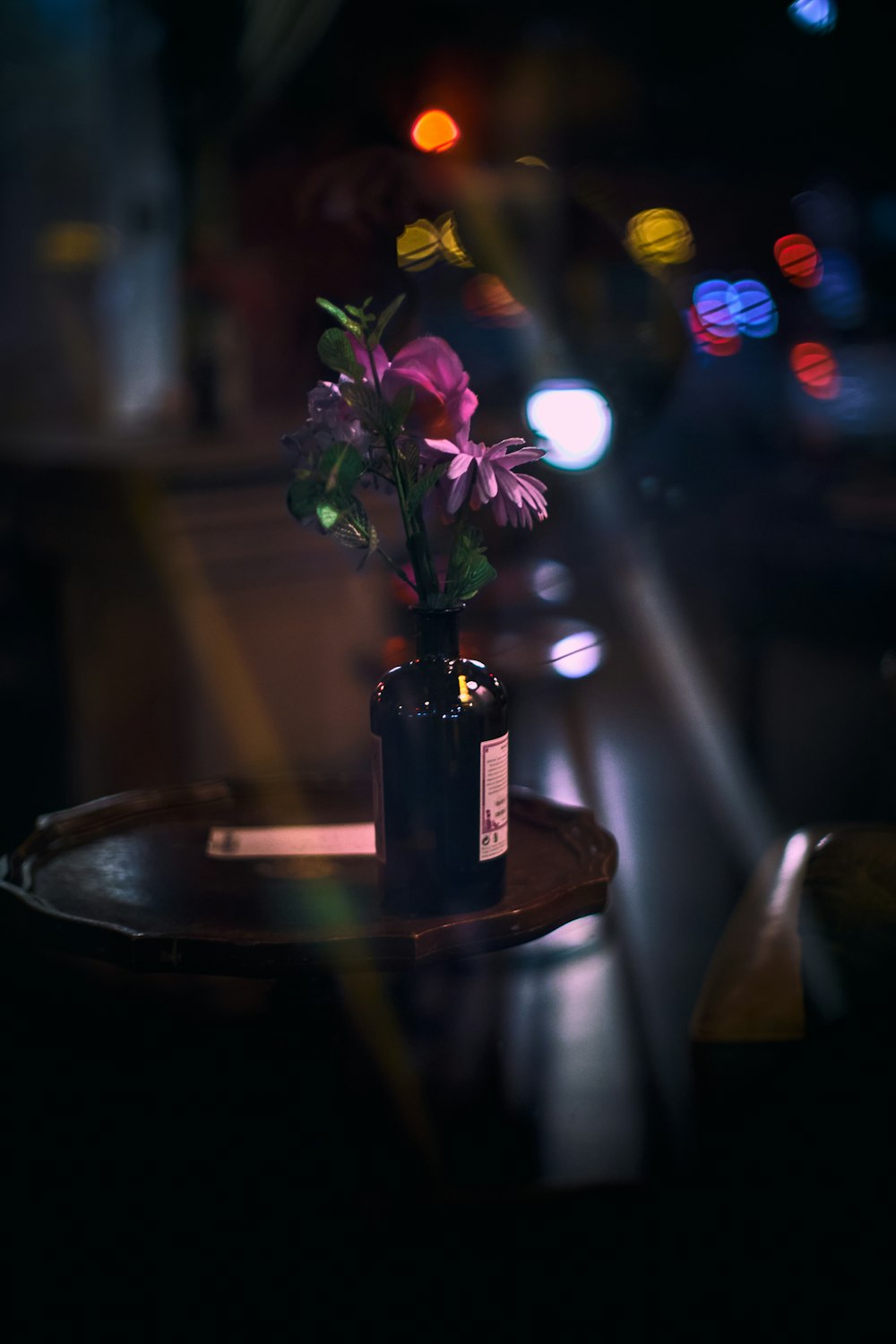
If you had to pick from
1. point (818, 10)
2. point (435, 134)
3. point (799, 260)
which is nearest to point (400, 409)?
point (435, 134)

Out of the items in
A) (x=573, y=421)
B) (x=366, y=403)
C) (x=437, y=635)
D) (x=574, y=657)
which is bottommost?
(x=437, y=635)

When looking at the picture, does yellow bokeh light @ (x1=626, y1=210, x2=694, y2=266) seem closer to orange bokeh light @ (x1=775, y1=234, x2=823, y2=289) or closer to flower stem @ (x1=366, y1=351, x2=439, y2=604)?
flower stem @ (x1=366, y1=351, x2=439, y2=604)

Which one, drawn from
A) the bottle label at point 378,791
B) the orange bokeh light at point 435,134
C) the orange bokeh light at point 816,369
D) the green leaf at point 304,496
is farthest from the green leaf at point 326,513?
the orange bokeh light at point 816,369

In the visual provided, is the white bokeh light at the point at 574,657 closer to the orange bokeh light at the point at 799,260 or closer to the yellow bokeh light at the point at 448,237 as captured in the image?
the yellow bokeh light at the point at 448,237

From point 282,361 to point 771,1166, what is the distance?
3.28 metres

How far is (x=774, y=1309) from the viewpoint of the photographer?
1.21m

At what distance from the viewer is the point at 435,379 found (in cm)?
111

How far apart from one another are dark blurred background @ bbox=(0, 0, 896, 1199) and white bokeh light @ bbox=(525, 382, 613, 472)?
0.05ft

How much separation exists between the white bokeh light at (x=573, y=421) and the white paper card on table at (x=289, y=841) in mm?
1221

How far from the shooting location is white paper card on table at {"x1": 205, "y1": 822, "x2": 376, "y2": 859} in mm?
1399

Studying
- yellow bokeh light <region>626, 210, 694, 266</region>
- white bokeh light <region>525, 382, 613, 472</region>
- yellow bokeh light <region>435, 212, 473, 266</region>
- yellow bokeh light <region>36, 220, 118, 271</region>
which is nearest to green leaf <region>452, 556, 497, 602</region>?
yellow bokeh light <region>435, 212, 473, 266</region>

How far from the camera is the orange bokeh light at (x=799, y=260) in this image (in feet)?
29.4

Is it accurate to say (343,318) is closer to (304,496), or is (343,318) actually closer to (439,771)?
(304,496)

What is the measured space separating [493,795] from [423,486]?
31cm
